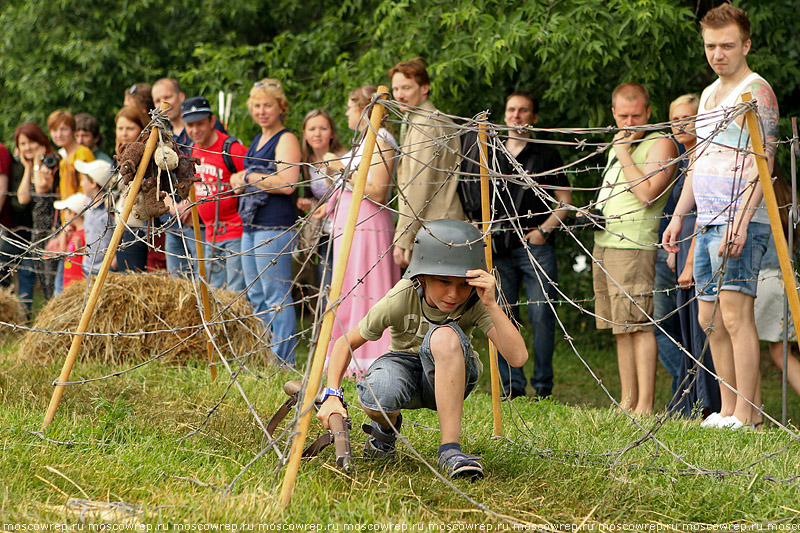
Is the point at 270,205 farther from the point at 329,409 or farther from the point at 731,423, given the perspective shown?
the point at 731,423

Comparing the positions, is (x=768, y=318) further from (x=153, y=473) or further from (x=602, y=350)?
(x=602, y=350)

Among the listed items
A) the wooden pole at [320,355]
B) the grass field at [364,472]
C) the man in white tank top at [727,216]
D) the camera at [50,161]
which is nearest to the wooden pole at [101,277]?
the grass field at [364,472]

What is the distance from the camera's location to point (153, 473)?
343cm

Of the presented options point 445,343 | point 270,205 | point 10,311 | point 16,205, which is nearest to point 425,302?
point 445,343

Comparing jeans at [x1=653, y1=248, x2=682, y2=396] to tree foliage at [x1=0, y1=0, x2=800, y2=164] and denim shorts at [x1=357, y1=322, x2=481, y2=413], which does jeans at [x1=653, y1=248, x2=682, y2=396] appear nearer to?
tree foliage at [x1=0, y1=0, x2=800, y2=164]

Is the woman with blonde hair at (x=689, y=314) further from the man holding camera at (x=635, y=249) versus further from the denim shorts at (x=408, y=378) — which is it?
the denim shorts at (x=408, y=378)

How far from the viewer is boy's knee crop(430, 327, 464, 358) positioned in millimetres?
3570

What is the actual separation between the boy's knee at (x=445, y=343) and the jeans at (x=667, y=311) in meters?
2.54

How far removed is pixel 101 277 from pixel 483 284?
1.95 meters

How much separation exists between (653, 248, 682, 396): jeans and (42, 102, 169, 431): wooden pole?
129 inches

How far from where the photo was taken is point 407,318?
3812 mm

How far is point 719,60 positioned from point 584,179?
340 centimetres
